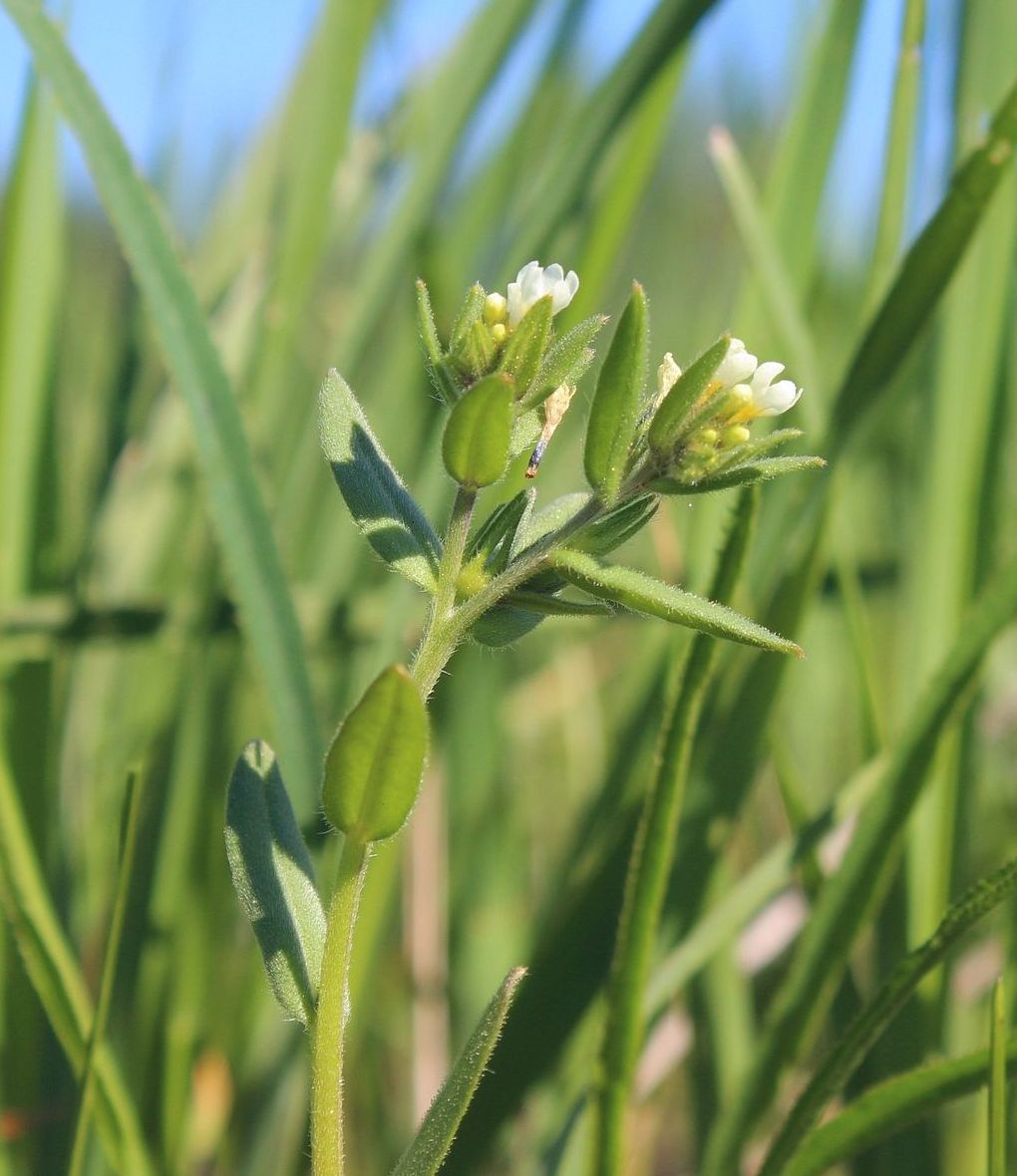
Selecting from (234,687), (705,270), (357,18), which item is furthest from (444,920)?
(705,270)

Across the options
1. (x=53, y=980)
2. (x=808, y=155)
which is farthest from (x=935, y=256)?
(x=53, y=980)

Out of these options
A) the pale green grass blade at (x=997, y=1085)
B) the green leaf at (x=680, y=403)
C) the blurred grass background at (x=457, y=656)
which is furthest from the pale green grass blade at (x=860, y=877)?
the green leaf at (x=680, y=403)

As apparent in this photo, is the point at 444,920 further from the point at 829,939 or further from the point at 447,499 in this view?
the point at 829,939

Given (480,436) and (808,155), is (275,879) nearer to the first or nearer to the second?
(480,436)

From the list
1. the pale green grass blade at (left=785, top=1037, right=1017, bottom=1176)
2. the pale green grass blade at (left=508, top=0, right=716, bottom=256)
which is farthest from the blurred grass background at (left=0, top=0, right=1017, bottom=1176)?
the pale green grass blade at (left=785, top=1037, right=1017, bottom=1176)

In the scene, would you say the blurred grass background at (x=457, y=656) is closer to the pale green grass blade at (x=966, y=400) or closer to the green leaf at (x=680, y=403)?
the pale green grass blade at (x=966, y=400)

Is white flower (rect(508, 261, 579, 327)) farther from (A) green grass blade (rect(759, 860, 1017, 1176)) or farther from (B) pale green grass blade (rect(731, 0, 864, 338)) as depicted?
(B) pale green grass blade (rect(731, 0, 864, 338))
